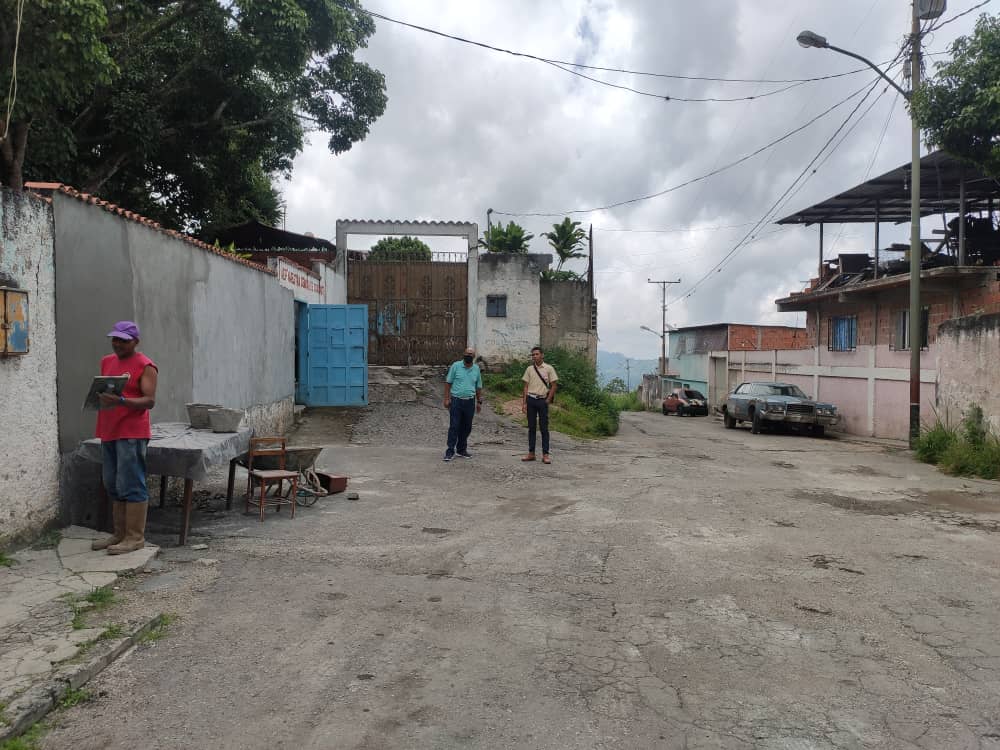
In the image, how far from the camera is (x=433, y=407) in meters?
16.7

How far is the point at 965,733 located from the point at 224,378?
922cm

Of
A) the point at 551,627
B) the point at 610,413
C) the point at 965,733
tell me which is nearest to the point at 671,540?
the point at 551,627

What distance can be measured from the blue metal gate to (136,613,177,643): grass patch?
1203cm

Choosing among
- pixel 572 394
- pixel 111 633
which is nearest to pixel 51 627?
pixel 111 633

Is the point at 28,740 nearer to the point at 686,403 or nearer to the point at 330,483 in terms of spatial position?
the point at 330,483

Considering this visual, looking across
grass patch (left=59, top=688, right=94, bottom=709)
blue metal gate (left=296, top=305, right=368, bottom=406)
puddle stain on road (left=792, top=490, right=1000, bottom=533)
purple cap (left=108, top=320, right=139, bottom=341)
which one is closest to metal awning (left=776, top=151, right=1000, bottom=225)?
A: puddle stain on road (left=792, top=490, right=1000, bottom=533)

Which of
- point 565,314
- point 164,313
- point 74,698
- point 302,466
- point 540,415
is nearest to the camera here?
point 74,698

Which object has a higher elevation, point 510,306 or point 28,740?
point 510,306

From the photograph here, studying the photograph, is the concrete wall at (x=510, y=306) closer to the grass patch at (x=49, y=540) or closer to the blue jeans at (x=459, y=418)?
the blue jeans at (x=459, y=418)

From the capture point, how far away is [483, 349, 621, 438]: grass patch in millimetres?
17844

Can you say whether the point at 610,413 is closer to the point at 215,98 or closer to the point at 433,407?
the point at 433,407

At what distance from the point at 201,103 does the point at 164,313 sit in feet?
35.2

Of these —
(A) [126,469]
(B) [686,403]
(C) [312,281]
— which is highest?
(C) [312,281]

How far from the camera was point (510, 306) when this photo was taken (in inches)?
821
